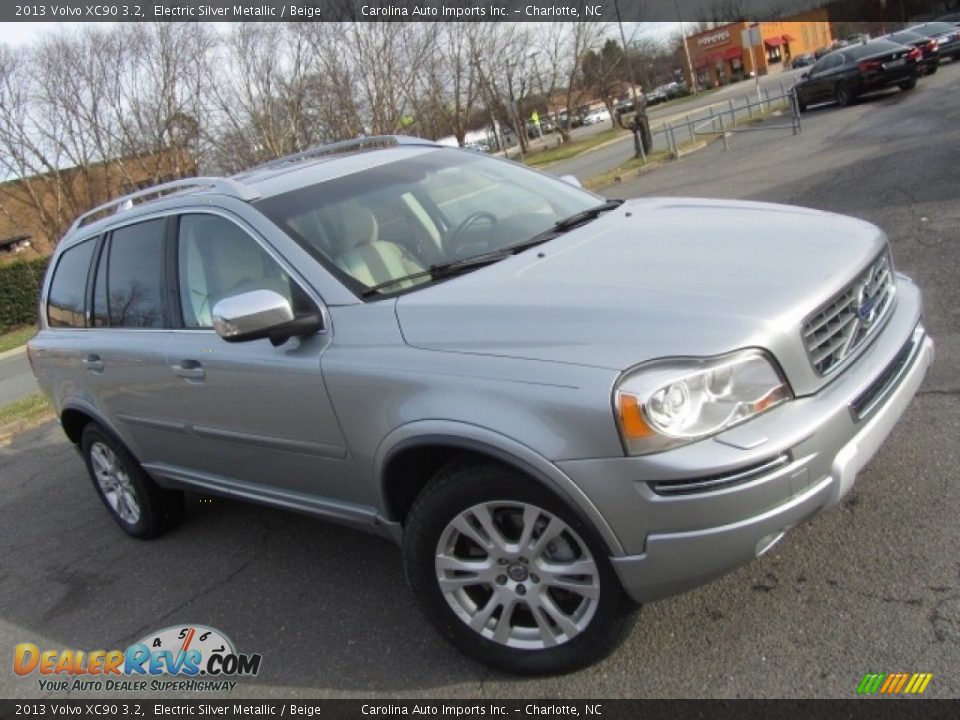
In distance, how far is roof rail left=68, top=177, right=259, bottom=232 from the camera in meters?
3.67

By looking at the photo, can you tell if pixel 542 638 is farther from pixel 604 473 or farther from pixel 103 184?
pixel 103 184

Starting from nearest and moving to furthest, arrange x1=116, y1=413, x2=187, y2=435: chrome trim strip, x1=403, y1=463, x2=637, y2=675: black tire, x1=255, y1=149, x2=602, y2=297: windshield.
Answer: x1=403, y1=463, x2=637, y2=675: black tire → x1=255, y1=149, x2=602, y2=297: windshield → x1=116, y1=413, x2=187, y2=435: chrome trim strip

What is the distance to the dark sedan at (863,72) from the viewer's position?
22.2 metres

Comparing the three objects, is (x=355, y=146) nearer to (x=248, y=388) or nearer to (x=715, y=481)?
(x=248, y=388)

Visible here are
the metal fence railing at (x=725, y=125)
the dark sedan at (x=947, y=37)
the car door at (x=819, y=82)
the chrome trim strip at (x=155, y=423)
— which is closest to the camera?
the chrome trim strip at (x=155, y=423)

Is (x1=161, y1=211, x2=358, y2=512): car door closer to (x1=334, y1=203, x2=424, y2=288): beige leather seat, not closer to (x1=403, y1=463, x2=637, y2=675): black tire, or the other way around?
(x1=334, y1=203, x2=424, y2=288): beige leather seat

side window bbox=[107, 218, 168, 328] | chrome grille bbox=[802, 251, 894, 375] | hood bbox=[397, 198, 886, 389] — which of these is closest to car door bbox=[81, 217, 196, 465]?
side window bbox=[107, 218, 168, 328]

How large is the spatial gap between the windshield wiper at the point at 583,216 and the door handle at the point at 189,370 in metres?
1.69

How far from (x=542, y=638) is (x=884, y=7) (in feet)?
281

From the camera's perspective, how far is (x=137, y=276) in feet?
13.9

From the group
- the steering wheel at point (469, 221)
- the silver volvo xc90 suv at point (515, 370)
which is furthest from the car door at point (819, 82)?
the steering wheel at point (469, 221)

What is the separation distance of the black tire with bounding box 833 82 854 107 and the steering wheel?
22.6m

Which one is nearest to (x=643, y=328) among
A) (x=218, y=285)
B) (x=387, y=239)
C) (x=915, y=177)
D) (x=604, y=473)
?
(x=604, y=473)

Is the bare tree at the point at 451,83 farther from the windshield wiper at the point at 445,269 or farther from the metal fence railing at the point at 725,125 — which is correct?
the windshield wiper at the point at 445,269
